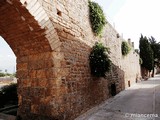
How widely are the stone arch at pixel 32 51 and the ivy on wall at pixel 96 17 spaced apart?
3.39 m

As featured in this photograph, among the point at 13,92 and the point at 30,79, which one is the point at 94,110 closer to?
the point at 30,79

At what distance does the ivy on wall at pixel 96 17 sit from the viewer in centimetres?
766

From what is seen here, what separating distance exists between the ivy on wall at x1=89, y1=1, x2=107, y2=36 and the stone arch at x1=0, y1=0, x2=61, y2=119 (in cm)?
339

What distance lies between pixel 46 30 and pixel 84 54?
2450mm

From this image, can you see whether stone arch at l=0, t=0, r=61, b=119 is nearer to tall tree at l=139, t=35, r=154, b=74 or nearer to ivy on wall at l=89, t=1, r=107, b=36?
ivy on wall at l=89, t=1, r=107, b=36

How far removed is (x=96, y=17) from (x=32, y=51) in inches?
152

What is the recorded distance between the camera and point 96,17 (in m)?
7.80

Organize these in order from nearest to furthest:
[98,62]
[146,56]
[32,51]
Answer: [32,51], [98,62], [146,56]

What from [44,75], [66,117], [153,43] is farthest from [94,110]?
[153,43]

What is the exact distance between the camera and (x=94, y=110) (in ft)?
21.4

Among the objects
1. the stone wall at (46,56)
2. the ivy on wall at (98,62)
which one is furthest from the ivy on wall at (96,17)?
the stone wall at (46,56)

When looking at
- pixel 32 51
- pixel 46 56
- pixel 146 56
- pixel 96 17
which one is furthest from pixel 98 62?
pixel 146 56

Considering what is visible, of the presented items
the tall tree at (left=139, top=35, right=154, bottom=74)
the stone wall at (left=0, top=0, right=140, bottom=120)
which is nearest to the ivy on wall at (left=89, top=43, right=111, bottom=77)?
the stone wall at (left=0, top=0, right=140, bottom=120)

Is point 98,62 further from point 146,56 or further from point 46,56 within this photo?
point 146,56
